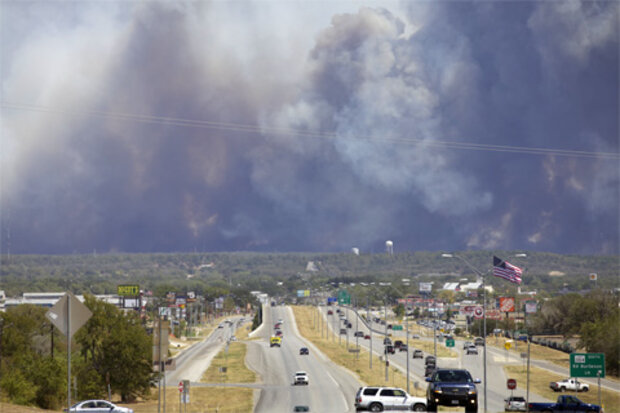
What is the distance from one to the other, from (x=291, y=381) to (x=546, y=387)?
106ft

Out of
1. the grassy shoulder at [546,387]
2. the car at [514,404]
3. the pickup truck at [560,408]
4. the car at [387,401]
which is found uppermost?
the car at [387,401]

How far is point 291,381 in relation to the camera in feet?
352

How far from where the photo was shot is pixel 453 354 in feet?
477

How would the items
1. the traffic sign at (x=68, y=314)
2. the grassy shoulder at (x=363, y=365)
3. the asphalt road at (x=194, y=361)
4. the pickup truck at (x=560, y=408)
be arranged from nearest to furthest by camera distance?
the traffic sign at (x=68, y=314) → the pickup truck at (x=560, y=408) → the grassy shoulder at (x=363, y=365) → the asphalt road at (x=194, y=361)

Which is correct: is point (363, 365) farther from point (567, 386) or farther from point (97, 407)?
point (97, 407)

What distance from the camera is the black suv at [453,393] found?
4241cm

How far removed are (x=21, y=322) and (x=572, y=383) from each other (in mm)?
81302

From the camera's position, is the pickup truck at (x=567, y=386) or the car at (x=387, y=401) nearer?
the car at (x=387, y=401)

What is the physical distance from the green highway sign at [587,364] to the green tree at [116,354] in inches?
1989

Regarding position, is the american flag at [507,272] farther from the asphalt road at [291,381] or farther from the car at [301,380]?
the car at [301,380]

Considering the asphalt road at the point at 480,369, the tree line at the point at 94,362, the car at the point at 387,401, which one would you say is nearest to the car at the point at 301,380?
the asphalt road at the point at 480,369

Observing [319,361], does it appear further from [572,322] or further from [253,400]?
[572,322]

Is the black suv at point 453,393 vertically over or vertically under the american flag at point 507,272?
under

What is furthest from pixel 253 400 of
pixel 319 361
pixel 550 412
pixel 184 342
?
pixel 184 342
